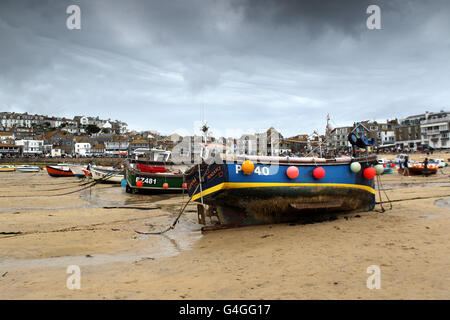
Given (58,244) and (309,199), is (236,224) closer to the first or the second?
(309,199)

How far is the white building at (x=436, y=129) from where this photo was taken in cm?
6378

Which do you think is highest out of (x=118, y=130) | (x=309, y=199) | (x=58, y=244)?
(x=118, y=130)

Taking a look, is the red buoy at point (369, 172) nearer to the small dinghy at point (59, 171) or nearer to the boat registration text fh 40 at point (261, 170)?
the boat registration text fh 40 at point (261, 170)

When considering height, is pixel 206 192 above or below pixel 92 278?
above

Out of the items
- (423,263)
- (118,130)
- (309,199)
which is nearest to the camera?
(423,263)

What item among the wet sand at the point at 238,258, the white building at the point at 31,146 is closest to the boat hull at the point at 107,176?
the wet sand at the point at 238,258

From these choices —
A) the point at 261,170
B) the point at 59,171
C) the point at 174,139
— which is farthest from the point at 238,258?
the point at 59,171

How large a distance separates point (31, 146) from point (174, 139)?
→ 10365cm

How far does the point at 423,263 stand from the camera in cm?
427

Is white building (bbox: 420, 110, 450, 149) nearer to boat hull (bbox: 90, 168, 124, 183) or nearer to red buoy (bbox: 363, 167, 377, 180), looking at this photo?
boat hull (bbox: 90, 168, 124, 183)

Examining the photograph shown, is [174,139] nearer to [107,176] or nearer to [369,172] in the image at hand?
[107,176]

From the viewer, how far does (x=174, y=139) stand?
79.8 feet
